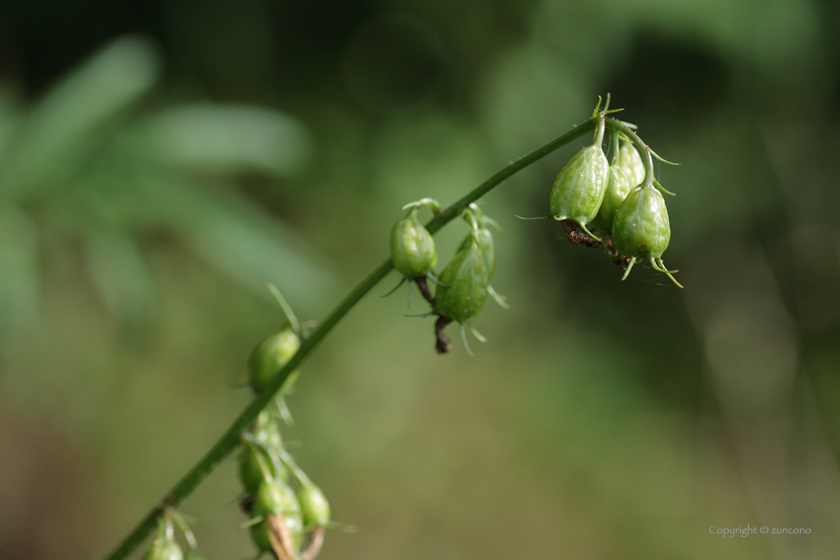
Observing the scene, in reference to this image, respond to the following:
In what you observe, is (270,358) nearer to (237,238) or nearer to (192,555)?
(192,555)

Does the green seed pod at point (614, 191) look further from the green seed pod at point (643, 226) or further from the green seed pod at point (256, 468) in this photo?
the green seed pod at point (256, 468)

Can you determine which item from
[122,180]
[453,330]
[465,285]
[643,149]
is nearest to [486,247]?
[465,285]

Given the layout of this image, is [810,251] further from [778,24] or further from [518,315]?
[518,315]

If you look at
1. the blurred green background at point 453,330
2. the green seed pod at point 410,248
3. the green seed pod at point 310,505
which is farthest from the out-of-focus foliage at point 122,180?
the green seed pod at point 410,248

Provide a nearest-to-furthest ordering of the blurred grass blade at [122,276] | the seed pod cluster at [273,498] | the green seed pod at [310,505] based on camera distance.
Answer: the seed pod cluster at [273,498] < the green seed pod at [310,505] < the blurred grass blade at [122,276]

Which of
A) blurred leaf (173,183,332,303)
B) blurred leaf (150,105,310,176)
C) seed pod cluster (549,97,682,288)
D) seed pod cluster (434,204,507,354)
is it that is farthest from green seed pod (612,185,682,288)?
blurred leaf (150,105,310,176)

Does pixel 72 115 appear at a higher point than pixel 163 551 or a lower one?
higher
